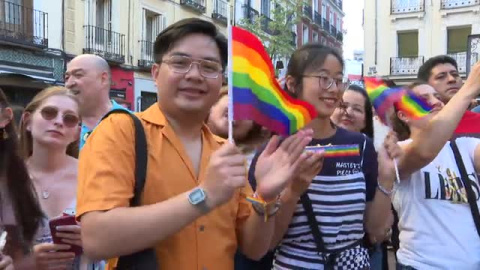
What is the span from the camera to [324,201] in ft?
7.85

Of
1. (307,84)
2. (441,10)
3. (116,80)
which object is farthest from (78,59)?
(441,10)

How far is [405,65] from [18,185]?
24.7 m

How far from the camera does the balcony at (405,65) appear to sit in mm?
24953

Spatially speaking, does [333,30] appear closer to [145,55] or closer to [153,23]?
[153,23]

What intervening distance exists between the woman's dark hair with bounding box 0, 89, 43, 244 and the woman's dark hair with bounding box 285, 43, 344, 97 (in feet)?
3.95

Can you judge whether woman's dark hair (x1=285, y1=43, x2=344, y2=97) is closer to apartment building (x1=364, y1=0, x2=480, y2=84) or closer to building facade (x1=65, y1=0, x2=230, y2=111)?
building facade (x1=65, y1=0, x2=230, y2=111)

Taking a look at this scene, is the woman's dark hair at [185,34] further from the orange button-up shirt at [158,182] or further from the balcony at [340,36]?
the balcony at [340,36]

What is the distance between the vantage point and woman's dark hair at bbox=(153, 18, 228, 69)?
192 cm

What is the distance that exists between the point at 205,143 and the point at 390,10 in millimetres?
25941

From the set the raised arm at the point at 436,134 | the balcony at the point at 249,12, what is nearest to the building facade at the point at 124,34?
the balcony at the point at 249,12

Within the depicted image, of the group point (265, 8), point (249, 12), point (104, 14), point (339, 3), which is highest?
point (339, 3)

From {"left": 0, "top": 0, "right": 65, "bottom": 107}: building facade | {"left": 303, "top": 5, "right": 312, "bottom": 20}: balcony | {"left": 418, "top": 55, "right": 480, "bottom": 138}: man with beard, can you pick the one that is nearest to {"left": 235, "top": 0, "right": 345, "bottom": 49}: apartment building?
{"left": 303, "top": 5, "right": 312, "bottom": 20}: balcony

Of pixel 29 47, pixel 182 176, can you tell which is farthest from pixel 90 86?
pixel 29 47

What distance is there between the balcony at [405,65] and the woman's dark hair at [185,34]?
24233mm
